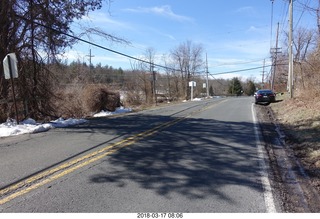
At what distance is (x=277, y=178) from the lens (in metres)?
5.91

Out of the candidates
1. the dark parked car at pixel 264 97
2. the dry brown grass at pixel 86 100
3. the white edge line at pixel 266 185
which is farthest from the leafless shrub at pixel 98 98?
the white edge line at pixel 266 185

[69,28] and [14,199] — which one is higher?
[69,28]

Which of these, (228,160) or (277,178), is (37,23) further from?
(277,178)

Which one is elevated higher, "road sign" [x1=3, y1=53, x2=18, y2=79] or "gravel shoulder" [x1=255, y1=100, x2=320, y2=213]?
"road sign" [x1=3, y1=53, x2=18, y2=79]

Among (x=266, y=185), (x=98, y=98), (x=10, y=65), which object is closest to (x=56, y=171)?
(x=266, y=185)

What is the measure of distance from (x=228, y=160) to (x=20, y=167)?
14.3 feet

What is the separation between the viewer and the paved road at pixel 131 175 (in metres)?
4.41

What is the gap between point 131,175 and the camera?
5.76 m

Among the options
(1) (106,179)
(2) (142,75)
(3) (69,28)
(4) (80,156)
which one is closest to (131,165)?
(1) (106,179)

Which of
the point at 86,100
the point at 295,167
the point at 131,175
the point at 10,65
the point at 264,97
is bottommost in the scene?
the point at 295,167

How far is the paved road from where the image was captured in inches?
173

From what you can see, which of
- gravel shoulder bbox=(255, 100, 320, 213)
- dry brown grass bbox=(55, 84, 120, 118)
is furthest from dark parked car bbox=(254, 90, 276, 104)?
gravel shoulder bbox=(255, 100, 320, 213)

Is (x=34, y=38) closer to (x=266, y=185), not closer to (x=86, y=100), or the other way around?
(x=86, y=100)

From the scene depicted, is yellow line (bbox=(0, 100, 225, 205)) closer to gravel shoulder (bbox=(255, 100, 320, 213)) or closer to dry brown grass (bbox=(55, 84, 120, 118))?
gravel shoulder (bbox=(255, 100, 320, 213))
